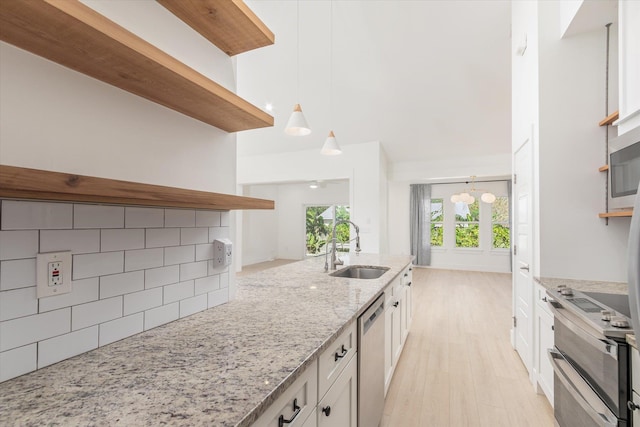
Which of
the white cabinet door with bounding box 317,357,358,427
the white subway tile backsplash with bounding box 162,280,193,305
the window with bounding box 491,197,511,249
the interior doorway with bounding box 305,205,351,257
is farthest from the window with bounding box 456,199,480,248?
the white subway tile backsplash with bounding box 162,280,193,305

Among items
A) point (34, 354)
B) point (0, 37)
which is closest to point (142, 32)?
point (0, 37)

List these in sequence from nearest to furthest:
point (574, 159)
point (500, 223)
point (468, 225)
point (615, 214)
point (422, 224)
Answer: point (615, 214)
point (574, 159)
point (500, 223)
point (468, 225)
point (422, 224)

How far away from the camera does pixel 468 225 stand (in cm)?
784

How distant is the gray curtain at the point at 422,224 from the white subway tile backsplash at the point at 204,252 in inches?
295

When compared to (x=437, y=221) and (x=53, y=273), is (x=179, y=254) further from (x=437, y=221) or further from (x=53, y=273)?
(x=437, y=221)

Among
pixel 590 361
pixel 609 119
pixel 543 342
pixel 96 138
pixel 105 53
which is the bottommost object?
pixel 543 342

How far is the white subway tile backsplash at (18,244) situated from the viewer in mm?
691

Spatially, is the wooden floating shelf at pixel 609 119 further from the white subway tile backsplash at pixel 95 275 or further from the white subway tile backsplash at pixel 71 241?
the white subway tile backsplash at pixel 71 241

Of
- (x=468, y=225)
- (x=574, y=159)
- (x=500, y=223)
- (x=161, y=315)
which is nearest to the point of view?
(x=161, y=315)

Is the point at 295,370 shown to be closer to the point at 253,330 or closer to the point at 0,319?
the point at 253,330

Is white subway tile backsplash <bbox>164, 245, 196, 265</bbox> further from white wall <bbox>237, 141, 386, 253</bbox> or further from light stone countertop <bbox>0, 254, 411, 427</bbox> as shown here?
white wall <bbox>237, 141, 386, 253</bbox>

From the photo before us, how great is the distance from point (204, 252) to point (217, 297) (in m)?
0.22

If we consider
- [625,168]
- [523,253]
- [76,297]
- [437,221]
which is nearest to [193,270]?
[76,297]

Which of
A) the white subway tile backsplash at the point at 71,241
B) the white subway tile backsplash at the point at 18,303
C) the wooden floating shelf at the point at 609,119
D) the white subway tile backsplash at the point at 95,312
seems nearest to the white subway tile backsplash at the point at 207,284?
the white subway tile backsplash at the point at 95,312
